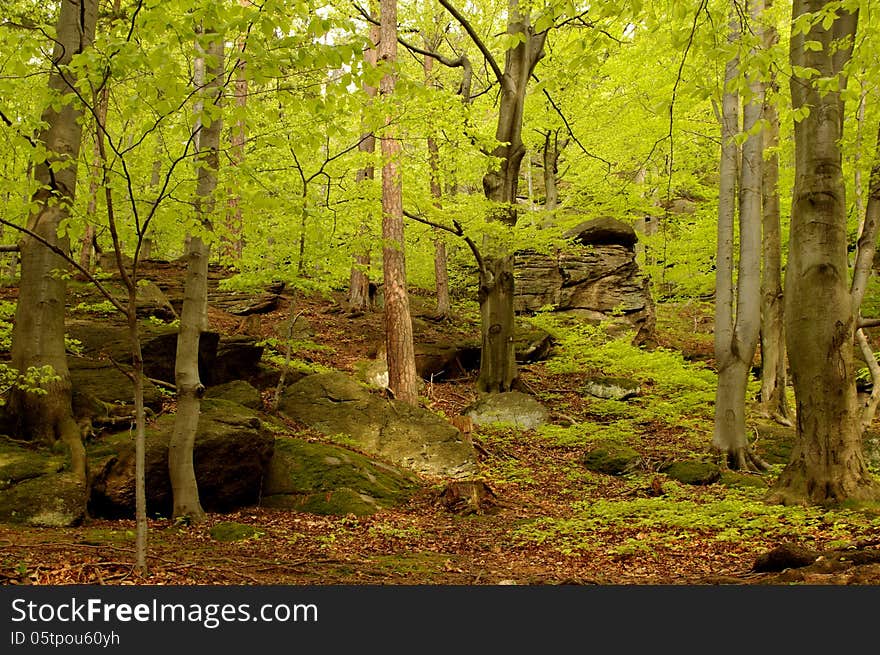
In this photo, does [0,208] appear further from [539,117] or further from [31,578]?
[539,117]

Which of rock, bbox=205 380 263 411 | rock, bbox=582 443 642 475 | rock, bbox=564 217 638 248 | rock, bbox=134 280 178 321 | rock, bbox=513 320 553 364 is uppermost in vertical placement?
rock, bbox=564 217 638 248

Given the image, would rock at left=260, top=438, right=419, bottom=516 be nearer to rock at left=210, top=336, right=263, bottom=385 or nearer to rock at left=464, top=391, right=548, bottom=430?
rock at left=210, top=336, right=263, bottom=385

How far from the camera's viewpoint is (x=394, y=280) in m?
11.7

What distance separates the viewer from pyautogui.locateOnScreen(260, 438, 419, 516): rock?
7277 millimetres

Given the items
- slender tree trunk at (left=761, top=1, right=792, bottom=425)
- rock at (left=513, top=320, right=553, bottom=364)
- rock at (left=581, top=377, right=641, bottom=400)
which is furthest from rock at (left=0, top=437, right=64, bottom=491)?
slender tree trunk at (left=761, top=1, right=792, bottom=425)

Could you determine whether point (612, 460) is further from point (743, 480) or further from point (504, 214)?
point (504, 214)

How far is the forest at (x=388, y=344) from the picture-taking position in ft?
15.0

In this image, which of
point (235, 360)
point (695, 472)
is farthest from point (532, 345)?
point (235, 360)

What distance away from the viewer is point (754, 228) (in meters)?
9.45

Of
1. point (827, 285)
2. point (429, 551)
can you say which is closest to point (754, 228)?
point (827, 285)

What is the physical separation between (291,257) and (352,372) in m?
3.71

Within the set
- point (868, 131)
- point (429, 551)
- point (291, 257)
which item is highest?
point (868, 131)

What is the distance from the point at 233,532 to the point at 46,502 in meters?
1.68

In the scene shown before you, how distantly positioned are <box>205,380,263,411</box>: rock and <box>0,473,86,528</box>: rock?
3170mm
